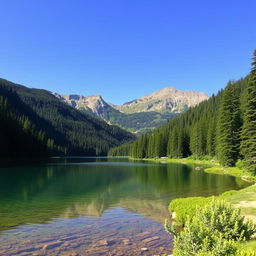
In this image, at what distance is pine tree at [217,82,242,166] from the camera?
233ft

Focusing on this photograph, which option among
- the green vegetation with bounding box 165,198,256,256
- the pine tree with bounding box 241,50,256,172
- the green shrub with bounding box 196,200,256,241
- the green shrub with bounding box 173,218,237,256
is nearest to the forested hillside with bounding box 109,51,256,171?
the pine tree with bounding box 241,50,256,172

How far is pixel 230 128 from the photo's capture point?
239 ft

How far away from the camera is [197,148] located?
132m

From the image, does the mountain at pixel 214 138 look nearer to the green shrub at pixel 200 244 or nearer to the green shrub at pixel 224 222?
the green shrub at pixel 224 222

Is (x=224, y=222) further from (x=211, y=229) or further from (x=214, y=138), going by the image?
(x=214, y=138)

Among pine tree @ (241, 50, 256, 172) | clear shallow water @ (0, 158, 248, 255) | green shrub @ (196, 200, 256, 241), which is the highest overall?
pine tree @ (241, 50, 256, 172)

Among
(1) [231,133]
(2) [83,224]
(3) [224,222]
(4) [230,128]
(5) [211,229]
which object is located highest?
(4) [230,128]

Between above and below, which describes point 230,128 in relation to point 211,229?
above

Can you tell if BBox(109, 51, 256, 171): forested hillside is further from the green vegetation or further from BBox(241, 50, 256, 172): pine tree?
the green vegetation

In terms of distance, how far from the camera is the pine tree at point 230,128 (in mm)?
71125

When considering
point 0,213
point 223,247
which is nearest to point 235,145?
point 0,213

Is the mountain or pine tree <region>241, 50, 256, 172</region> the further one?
the mountain

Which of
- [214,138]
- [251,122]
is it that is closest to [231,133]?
[251,122]

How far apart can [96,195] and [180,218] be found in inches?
696
